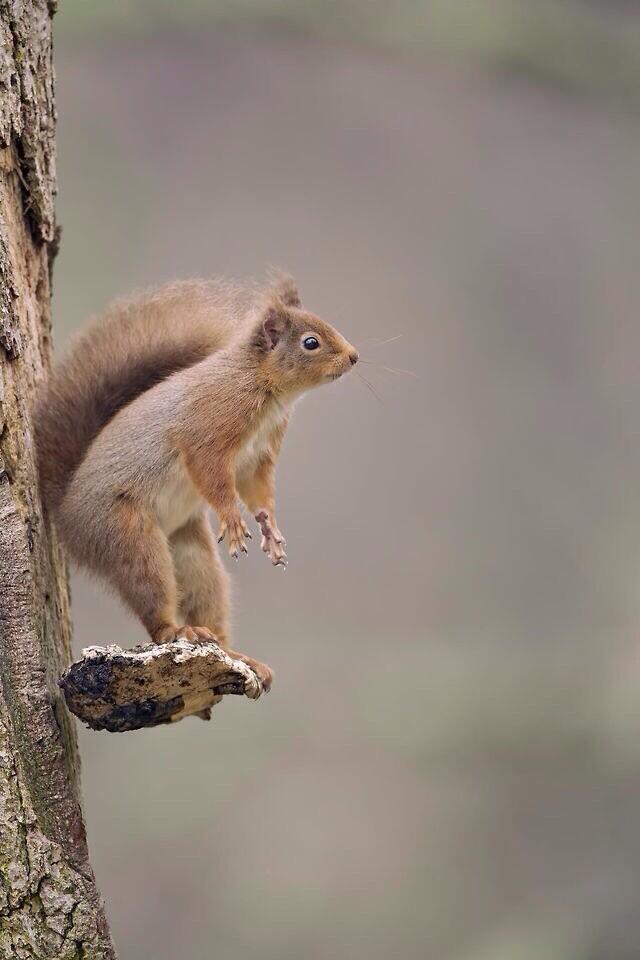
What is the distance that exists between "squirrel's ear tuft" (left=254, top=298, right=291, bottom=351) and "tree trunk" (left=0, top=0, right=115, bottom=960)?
326mm

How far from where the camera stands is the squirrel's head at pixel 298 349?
1507 mm

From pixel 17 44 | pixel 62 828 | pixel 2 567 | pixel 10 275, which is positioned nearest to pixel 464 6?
pixel 17 44

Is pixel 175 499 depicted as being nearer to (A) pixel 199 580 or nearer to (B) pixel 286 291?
(A) pixel 199 580

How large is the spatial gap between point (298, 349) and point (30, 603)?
52 centimetres

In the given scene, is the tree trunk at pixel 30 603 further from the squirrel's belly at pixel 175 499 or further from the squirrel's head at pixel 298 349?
the squirrel's head at pixel 298 349

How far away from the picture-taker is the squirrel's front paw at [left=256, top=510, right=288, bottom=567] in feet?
4.69

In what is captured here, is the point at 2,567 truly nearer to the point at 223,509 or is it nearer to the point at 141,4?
the point at 223,509

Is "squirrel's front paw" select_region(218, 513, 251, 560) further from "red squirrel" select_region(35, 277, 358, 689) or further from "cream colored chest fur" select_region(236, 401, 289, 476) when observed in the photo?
"cream colored chest fur" select_region(236, 401, 289, 476)

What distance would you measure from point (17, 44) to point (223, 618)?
848 millimetres

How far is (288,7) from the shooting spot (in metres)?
3.05

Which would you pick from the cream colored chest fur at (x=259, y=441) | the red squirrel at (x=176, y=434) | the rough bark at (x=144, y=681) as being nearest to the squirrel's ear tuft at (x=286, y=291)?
the red squirrel at (x=176, y=434)

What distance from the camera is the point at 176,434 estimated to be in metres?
1.46

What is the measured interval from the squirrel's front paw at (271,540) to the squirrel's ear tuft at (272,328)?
0.80 feet

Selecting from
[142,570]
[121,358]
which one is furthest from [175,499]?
[121,358]
